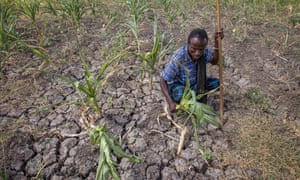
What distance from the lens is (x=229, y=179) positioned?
171 cm

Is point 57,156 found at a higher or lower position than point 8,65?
lower

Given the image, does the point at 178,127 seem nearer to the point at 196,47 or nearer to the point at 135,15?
the point at 196,47

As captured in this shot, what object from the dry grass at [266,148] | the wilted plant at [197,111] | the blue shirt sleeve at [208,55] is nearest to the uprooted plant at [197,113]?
the wilted plant at [197,111]

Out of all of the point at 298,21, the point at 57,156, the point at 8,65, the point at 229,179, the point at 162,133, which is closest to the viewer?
the point at 229,179

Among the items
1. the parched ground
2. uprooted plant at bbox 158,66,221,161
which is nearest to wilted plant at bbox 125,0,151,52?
the parched ground

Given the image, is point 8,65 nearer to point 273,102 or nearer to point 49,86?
point 49,86

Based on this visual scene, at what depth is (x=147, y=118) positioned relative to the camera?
2137 millimetres

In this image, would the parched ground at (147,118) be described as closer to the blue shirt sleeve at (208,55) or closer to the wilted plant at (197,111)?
the wilted plant at (197,111)

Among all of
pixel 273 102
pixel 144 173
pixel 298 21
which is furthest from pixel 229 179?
pixel 298 21

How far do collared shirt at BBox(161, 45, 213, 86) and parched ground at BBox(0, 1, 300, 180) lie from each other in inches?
11.2

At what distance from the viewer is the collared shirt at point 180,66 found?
207 cm

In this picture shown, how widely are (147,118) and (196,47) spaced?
706 mm

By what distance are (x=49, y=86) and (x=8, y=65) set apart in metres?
0.62

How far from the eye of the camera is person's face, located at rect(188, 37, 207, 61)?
1.89 meters
